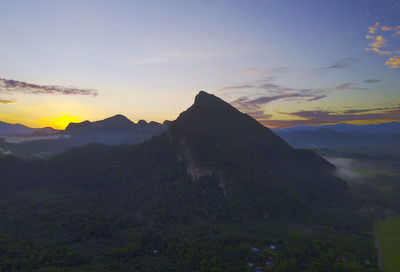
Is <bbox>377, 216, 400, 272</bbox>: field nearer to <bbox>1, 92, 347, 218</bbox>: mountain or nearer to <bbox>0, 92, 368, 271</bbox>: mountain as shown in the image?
<bbox>0, 92, 368, 271</bbox>: mountain

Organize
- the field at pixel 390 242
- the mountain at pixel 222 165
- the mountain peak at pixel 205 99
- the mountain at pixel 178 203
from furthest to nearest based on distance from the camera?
1. the mountain peak at pixel 205 99
2. the mountain at pixel 222 165
3. the field at pixel 390 242
4. the mountain at pixel 178 203

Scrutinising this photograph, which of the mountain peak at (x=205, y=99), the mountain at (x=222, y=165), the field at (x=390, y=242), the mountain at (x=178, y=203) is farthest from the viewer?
the mountain peak at (x=205, y=99)

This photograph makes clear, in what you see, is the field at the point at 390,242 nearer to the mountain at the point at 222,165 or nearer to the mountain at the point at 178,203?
the mountain at the point at 178,203

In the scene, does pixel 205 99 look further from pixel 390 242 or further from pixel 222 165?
pixel 390 242

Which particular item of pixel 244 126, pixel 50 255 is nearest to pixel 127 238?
pixel 50 255

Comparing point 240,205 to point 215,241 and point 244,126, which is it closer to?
point 215,241

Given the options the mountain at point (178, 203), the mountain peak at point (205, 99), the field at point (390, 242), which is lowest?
the field at point (390, 242)

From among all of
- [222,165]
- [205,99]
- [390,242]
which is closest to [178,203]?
[222,165]

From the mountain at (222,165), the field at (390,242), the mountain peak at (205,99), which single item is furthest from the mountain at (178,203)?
the field at (390,242)
